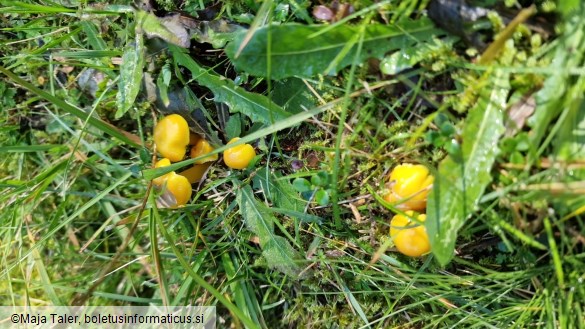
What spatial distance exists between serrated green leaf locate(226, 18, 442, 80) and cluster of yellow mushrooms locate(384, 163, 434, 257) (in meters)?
0.43

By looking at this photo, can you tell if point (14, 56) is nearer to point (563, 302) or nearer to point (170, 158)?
point (170, 158)

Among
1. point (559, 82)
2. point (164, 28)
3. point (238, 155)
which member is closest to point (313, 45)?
point (238, 155)

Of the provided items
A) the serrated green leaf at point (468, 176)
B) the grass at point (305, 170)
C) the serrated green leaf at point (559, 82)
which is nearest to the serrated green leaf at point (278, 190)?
the grass at point (305, 170)

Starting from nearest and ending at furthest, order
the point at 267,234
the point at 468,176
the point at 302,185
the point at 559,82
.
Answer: the point at 559,82
the point at 468,176
the point at 302,185
the point at 267,234

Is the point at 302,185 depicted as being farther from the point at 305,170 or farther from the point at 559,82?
the point at 559,82

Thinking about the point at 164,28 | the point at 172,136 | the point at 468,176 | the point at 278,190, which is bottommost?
the point at 278,190

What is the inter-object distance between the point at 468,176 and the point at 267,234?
35.3 inches

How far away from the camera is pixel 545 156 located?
173 cm

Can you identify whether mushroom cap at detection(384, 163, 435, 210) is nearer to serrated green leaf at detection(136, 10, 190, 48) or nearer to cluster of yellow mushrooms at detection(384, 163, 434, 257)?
cluster of yellow mushrooms at detection(384, 163, 434, 257)

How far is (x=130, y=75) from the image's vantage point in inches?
88.3

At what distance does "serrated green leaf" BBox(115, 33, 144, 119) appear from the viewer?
7.22 ft

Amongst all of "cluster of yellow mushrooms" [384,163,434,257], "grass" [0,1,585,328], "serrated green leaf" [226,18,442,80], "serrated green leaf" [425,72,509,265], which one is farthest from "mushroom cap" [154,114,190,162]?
"serrated green leaf" [425,72,509,265]

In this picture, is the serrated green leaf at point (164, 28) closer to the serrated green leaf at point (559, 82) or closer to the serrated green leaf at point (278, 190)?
the serrated green leaf at point (278, 190)

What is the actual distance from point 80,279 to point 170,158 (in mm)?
858
